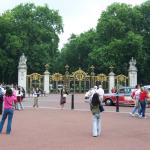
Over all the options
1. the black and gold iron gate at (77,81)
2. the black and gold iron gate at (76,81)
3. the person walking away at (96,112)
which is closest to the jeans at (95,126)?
the person walking away at (96,112)

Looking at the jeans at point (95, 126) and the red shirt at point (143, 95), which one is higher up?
the red shirt at point (143, 95)

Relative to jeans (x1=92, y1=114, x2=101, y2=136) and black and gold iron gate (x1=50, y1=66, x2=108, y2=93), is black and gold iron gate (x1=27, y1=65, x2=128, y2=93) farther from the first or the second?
jeans (x1=92, y1=114, x2=101, y2=136)

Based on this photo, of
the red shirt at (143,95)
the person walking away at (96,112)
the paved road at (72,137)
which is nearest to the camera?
the paved road at (72,137)

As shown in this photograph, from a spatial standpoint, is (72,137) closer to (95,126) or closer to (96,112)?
(95,126)

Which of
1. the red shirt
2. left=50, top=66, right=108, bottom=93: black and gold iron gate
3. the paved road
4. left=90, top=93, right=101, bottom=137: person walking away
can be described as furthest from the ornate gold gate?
left=90, top=93, right=101, bottom=137: person walking away

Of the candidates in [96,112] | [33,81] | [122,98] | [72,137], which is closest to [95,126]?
[96,112]

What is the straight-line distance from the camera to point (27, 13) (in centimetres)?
7369

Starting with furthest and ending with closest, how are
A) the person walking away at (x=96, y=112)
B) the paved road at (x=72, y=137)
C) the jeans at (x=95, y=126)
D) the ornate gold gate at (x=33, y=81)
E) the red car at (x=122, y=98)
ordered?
the ornate gold gate at (x=33, y=81) → the red car at (x=122, y=98) → the person walking away at (x=96, y=112) → the jeans at (x=95, y=126) → the paved road at (x=72, y=137)

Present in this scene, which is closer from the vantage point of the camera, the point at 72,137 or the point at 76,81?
the point at 72,137

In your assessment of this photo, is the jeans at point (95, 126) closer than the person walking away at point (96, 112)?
Yes

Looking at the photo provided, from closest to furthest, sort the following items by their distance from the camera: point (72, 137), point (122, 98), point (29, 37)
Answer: point (72, 137) < point (122, 98) < point (29, 37)

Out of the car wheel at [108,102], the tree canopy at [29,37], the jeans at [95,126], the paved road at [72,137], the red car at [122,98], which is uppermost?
the tree canopy at [29,37]

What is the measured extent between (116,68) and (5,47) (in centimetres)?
1580

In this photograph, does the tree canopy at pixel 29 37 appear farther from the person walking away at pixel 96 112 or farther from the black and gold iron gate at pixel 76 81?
the person walking away at pixel 96 112
